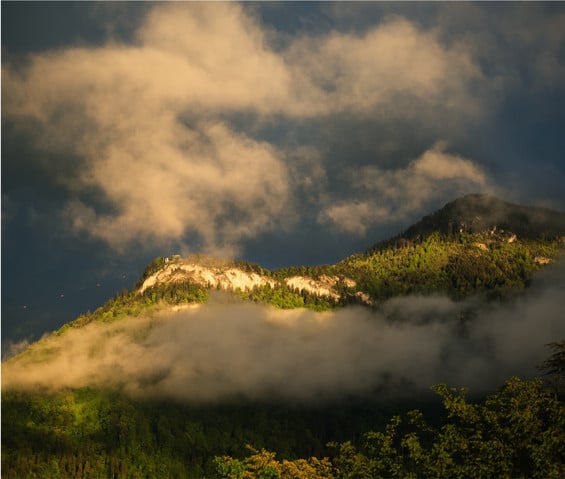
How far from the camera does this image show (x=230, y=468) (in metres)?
56.1

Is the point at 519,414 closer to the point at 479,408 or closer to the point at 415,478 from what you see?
the point at 479,408

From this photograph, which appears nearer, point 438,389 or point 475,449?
point 475,449

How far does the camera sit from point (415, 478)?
4288cm

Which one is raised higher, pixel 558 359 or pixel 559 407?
pixel 558 359

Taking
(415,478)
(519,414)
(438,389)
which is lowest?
(415,478)

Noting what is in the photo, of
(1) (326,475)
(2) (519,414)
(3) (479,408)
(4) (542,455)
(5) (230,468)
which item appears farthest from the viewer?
(1) (326,475)

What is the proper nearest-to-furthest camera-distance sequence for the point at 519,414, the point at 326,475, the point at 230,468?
the point at 519,414
the point at 230,468
the point at 326,475

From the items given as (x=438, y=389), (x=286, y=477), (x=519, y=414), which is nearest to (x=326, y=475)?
(x=286, y=477)

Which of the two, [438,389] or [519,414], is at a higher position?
[438,389]

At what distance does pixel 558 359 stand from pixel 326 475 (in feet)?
88.9

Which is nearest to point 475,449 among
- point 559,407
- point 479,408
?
point 479,408

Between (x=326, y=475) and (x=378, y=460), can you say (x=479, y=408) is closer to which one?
(x=378, y=460)

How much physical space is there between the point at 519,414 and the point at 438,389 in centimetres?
690

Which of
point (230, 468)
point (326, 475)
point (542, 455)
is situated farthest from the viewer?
point (326, 475)
